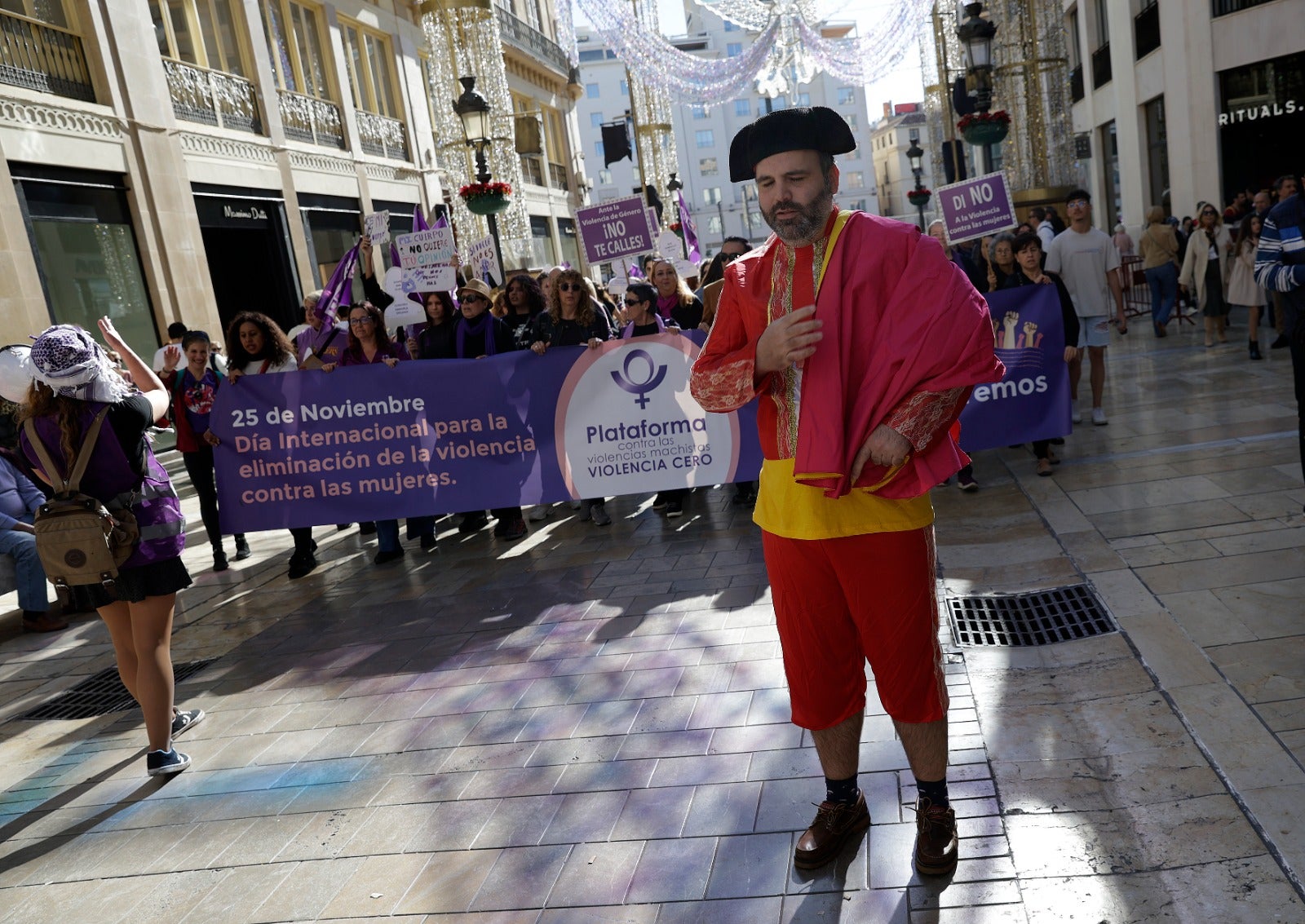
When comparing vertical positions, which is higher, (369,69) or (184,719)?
(369,69)

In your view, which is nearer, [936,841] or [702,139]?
[936,841]

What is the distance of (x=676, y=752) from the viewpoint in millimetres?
4082

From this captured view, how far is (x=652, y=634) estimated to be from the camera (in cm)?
553

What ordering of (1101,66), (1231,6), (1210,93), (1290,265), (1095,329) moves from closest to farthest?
1. (1290,265)
2. (1095,329)
3. (1231,6)
4. (1210,93)
5. (1101,66)

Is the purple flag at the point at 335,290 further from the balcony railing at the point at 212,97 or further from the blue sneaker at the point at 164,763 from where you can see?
the balcony railing at the point at 212,97

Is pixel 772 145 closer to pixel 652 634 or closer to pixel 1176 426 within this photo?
pixel 652 634

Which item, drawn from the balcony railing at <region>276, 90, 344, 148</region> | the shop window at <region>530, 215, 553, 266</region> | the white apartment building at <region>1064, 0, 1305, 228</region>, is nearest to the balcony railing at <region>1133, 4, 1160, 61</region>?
the white apartment building at <region>1064, 0, 1305, 228</region>

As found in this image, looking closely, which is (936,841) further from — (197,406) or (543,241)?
(543,241)

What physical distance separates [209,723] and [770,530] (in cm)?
350

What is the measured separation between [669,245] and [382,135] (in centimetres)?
1115

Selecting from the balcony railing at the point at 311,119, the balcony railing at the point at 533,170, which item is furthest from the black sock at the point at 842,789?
the balcony railing at the point at 533,170

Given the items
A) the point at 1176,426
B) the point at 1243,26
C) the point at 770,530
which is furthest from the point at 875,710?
the point at 1243,26

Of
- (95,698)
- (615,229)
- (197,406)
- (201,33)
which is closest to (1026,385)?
(615,229)

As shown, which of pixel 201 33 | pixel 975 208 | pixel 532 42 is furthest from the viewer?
pixel 532 42
